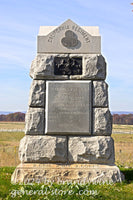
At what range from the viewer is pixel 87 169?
554 cm

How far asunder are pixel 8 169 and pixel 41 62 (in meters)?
3.00

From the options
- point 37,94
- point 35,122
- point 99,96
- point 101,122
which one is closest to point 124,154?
point 101,122

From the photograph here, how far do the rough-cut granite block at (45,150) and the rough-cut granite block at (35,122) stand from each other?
0.16 meters

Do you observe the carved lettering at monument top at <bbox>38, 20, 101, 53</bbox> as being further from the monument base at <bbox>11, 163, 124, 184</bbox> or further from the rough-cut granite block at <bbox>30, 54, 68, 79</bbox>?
the monument base at <bbox>11, 163, 124, 184</bbox>

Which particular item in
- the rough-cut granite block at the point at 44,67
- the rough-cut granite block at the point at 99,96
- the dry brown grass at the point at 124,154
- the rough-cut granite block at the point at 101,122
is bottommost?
the dry brown grass at the point at 124,154

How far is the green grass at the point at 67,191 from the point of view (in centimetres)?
472

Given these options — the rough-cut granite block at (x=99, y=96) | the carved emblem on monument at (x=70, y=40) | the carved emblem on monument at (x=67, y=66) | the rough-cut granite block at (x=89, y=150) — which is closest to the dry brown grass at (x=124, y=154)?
the rough-cut granite block at (x=89, y=150)

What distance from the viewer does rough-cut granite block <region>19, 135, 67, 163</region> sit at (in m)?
5.60

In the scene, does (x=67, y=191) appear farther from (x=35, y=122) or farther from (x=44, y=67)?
(x=44, y=67)

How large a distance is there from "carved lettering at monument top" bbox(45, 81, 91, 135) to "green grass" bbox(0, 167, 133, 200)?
1.13 metres

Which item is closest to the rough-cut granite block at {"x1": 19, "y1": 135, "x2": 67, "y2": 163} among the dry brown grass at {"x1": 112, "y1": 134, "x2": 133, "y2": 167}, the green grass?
the green grass

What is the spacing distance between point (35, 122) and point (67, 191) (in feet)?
5.17

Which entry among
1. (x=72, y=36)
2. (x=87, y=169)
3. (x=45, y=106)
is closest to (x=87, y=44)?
(x=72, y=36)

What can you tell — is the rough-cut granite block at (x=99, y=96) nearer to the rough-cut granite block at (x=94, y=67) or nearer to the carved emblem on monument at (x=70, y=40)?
the rough-cut granite block at (x=94, y=67)
